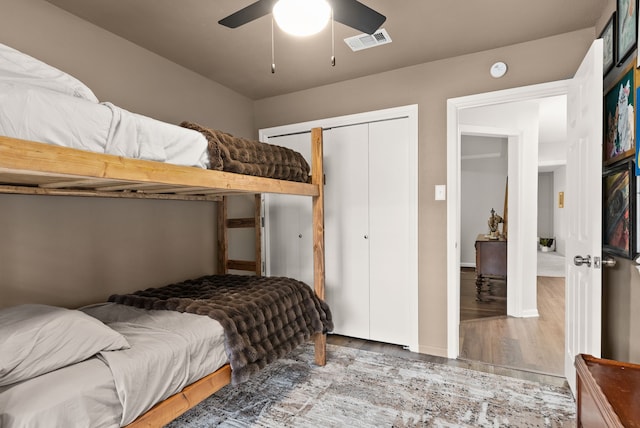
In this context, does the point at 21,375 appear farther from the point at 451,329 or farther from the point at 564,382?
the point at 564,382

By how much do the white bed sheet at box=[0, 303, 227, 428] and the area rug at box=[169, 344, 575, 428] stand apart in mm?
562

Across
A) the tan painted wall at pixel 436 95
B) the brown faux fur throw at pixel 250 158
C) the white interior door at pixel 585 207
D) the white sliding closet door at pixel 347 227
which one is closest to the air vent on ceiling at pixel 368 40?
the tan painted wall at pixel 436 95

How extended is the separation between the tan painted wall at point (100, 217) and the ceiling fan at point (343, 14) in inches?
48.0

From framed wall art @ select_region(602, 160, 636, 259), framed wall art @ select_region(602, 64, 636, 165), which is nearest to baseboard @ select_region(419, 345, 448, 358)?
framed wall art @ select_region(602, 160, 636, 259)

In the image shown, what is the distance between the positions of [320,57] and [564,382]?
9.78ft

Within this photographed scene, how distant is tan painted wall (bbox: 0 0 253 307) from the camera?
1934mm

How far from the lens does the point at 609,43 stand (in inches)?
76.0

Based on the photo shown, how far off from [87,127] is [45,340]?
80 cm

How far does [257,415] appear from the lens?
2035 millimetres

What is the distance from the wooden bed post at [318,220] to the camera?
2.68m

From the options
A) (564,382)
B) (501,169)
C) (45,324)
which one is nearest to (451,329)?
(564,382)

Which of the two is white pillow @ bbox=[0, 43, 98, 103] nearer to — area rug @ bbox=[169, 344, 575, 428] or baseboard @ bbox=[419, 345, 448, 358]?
area rug @ bbox=[169, 344, 575, 428]

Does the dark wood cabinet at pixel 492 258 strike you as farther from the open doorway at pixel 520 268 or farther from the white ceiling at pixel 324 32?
the white ceiling at pixel 324 32

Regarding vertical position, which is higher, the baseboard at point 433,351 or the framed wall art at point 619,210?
the framed wall art at point 619,210
